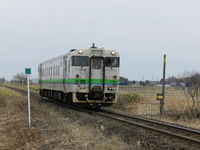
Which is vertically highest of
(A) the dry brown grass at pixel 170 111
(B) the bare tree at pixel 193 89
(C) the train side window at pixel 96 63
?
(C) the train side window at pixel 96 63

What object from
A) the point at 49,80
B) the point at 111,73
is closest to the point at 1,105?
the point at 49,80

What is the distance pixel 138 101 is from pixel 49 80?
734 centimetres

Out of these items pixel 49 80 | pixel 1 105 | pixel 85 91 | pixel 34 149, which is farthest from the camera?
pixel 49 80

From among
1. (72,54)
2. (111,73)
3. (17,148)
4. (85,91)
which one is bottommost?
(17,148)

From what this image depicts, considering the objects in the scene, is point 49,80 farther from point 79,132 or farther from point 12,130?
point 79,132

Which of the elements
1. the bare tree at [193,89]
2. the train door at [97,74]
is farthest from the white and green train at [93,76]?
the bare tree at [193,89]

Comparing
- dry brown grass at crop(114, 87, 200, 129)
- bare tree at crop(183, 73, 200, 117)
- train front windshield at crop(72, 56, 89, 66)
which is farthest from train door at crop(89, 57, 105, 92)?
bare tree at crop(183, 73, 200, 117)

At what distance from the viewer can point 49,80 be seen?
22734 millimetres

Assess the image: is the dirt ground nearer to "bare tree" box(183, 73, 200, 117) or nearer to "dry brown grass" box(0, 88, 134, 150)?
"dry brown grass" box(0, 88, 134, 150)

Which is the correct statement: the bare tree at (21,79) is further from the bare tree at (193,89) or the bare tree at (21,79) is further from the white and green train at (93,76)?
the bare tree at (193,89)

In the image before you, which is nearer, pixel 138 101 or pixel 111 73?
pixel 111 73

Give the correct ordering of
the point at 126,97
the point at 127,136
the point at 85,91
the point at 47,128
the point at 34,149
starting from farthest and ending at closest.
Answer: the point at 126,97
the point at 85,91
the point at 47,128
the point at 127,136
the point at 34,149

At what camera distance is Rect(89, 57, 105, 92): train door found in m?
15.4

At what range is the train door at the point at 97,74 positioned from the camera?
15.4 m
